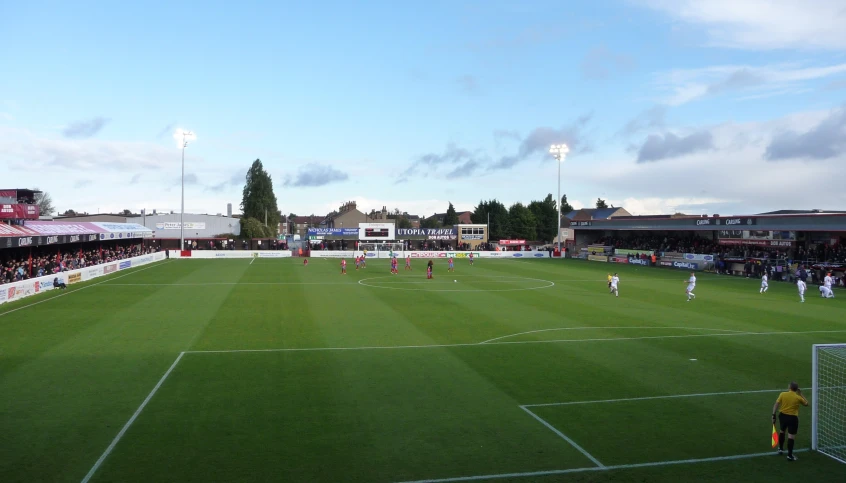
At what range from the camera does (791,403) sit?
11023 millimetres

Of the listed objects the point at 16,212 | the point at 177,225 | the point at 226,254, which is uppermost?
the point at 16,212

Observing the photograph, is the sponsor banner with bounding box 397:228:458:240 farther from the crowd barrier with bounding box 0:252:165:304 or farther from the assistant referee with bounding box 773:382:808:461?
the assistant referee with bounding box 773:382:808:461

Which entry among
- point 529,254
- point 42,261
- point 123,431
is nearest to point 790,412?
point 123,431

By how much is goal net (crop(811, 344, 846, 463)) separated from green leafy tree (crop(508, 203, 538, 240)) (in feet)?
331

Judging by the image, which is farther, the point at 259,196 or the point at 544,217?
the point at 544,217

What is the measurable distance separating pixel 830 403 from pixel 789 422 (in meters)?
4.34

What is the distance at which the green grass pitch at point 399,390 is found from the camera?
10.5 metres

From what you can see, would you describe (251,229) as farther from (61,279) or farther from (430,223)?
(61,279)

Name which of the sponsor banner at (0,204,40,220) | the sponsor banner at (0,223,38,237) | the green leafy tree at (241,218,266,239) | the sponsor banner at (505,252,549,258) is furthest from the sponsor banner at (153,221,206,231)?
the sponsor banner at (505,252,549,258)

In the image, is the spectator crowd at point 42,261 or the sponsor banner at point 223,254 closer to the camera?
the spectator crowd at point 42,261

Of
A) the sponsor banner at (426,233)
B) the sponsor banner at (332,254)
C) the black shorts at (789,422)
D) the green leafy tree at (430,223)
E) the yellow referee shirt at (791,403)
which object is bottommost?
the black shorts at (789,422)

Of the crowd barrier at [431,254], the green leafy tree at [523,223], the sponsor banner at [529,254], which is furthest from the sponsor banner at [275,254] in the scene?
the green leafy tree at [523,223]

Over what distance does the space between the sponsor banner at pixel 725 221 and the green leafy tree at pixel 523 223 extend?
5766cm

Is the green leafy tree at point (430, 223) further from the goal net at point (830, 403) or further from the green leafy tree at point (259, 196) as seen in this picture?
the goal net at point (830, 403)
